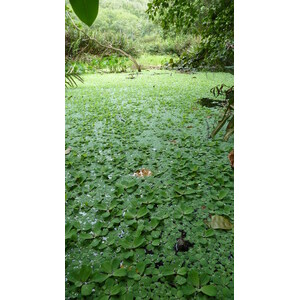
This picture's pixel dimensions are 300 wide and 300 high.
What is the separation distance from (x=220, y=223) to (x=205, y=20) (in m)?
1.64

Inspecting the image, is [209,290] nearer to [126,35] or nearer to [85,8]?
[85,8]

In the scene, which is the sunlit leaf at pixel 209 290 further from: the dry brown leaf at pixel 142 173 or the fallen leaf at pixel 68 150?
the fallen leaf at pixel 68 150

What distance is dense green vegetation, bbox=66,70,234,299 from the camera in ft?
2.19

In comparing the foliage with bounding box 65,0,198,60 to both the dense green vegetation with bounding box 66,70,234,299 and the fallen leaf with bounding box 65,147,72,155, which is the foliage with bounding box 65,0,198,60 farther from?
the fallen leaf with bounding box 65,147,72,155

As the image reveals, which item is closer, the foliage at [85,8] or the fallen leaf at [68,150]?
the foliage at [85,8]

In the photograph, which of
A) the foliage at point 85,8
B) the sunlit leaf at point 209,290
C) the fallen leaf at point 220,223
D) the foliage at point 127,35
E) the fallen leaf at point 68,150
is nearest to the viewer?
the foliage at point 85,8

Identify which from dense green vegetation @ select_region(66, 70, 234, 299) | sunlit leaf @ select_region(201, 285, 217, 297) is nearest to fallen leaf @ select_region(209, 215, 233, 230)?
dense green vegetation @ select_region(66, 70, 234, 299)

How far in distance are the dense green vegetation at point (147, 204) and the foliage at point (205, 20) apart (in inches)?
18.0

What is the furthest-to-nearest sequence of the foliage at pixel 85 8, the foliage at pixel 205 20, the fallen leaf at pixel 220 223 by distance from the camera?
the foliage at pixel 205 20 → the fallen leaf at pixel 220 223 → the foliage at pixel 85 8

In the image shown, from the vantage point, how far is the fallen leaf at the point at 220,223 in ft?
2.79

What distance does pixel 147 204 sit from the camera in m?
0.97

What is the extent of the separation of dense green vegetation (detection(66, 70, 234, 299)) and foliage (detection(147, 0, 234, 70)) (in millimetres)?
458

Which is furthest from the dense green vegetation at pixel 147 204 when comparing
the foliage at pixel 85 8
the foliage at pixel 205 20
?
the foliage at pixel 85 8

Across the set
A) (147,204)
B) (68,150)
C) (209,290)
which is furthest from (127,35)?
(209,290)
